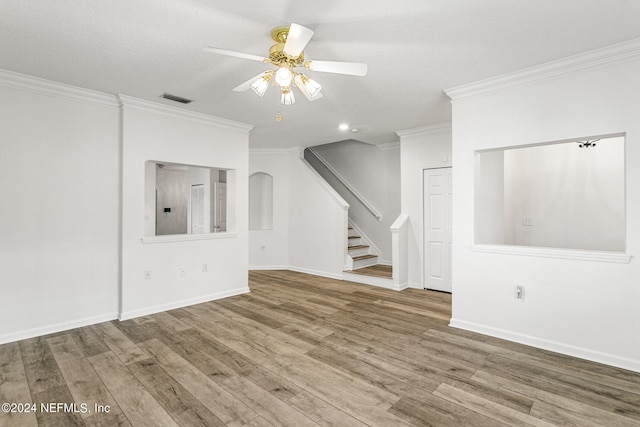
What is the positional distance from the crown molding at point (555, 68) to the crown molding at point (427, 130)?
134cm

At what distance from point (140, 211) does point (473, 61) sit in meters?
4.05

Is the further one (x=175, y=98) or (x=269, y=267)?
(x=269, y=267)

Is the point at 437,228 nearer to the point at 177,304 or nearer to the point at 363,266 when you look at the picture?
the point at 363,266

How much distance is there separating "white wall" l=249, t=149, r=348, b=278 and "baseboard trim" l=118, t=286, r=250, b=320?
1.81m

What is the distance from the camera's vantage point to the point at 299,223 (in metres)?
6.59

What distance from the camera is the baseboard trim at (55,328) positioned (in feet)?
9.98

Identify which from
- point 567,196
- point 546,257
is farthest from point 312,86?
point 567,196

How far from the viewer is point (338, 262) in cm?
593

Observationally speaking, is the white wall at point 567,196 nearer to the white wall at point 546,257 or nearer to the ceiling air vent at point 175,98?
the white wall at point 546,257

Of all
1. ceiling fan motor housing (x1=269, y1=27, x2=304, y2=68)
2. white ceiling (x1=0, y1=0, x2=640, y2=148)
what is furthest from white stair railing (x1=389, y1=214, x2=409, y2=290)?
ceiling fan motor housing (x1=269, y1=27, x2=304, y2=68)

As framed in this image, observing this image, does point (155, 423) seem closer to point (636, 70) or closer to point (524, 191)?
point (636, 70)

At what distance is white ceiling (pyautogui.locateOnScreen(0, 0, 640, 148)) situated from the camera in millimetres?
2055

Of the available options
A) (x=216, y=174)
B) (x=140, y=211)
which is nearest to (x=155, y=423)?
(x=140, y=211)

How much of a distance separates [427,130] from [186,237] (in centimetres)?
406
